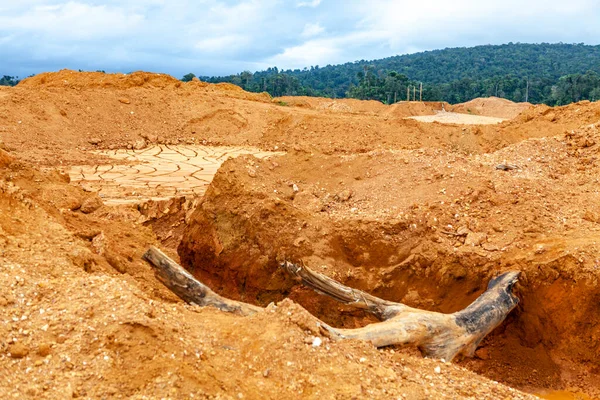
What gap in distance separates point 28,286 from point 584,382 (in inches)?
145

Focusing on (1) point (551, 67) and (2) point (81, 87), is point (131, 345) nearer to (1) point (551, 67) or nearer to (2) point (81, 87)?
(2) point (81, 87)

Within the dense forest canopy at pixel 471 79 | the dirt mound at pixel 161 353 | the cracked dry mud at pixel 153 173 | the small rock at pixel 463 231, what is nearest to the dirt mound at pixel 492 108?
the dense forest canopy at pixel 471 79

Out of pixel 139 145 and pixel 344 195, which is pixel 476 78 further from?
pixel 344 195

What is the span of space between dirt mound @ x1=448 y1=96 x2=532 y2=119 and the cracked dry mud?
2049 cm

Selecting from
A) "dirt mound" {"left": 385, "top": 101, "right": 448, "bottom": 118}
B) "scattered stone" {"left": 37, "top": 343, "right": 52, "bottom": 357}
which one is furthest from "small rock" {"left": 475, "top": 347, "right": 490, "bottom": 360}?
"dirt mound" {"left": 385, "top": 101, "right": 448, "bottom": 118}

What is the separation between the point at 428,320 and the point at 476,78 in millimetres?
57051

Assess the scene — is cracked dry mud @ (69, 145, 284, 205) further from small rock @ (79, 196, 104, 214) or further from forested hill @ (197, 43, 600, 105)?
forested hill @ (197, 43, 600, 105)

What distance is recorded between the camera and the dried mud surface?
87.9 inches

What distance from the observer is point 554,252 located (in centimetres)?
414

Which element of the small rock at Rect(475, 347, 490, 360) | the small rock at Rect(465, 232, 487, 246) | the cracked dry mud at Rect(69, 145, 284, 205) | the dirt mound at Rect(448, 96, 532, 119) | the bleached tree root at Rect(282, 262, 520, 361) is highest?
the dirt mound at Rect(448, 96, 532, 119)

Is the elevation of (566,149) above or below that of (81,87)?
below

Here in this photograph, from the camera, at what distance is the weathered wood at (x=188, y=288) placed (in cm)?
328

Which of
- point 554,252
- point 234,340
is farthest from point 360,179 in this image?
point 234,340

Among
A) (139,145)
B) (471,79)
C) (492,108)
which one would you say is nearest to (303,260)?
(139,145)
